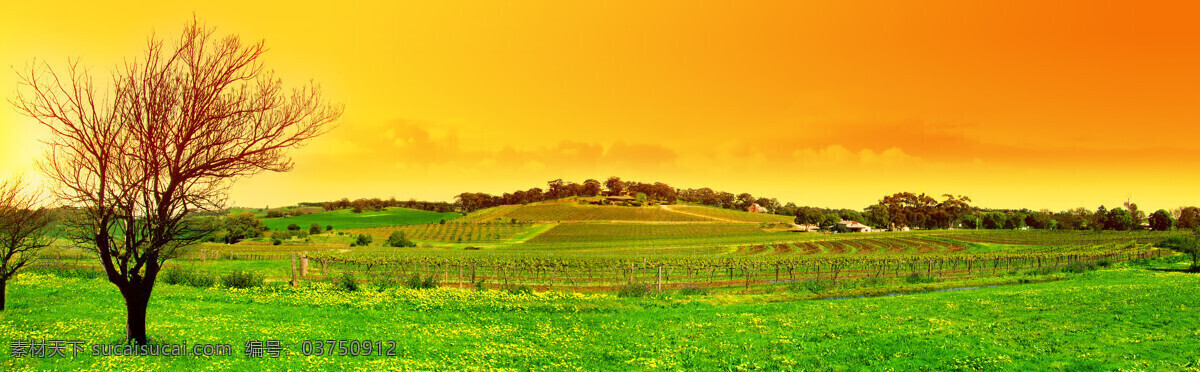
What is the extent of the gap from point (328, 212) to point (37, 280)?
17333 centimetres

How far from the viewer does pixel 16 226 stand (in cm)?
2600

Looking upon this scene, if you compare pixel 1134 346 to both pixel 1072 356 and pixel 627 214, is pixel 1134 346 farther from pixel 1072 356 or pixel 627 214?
pixel 627 214

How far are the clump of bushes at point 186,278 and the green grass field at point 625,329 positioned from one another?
160 cm

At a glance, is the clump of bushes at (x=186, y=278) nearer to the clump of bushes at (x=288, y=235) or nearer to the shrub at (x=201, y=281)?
the shrub at (x=201, y=281)

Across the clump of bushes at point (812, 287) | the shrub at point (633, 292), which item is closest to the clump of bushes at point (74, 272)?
the shrub at point (633, 292)

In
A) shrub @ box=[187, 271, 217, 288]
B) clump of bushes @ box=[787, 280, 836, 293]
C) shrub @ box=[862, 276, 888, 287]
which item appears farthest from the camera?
shrub @ box=[862, 276, 888, 287]

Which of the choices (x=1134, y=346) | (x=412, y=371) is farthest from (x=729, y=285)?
(x=412, y=371)

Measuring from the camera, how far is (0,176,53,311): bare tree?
78.4 feet

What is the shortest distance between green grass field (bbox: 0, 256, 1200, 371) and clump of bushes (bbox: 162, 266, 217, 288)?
1.60m

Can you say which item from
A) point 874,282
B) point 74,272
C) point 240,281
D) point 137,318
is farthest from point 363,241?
point 137,318

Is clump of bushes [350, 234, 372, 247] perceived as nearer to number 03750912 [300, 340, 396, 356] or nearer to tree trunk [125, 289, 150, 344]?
tree trunk [125, 289, 150, 344]

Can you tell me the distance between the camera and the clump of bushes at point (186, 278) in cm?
3344

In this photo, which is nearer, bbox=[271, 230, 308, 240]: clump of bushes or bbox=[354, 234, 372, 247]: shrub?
bbox=[354, 234, 372, 247]: shrub

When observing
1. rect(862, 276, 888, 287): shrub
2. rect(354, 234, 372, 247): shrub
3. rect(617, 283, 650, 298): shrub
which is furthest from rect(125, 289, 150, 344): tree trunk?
rect(354, 234, 372, 247): shrub
